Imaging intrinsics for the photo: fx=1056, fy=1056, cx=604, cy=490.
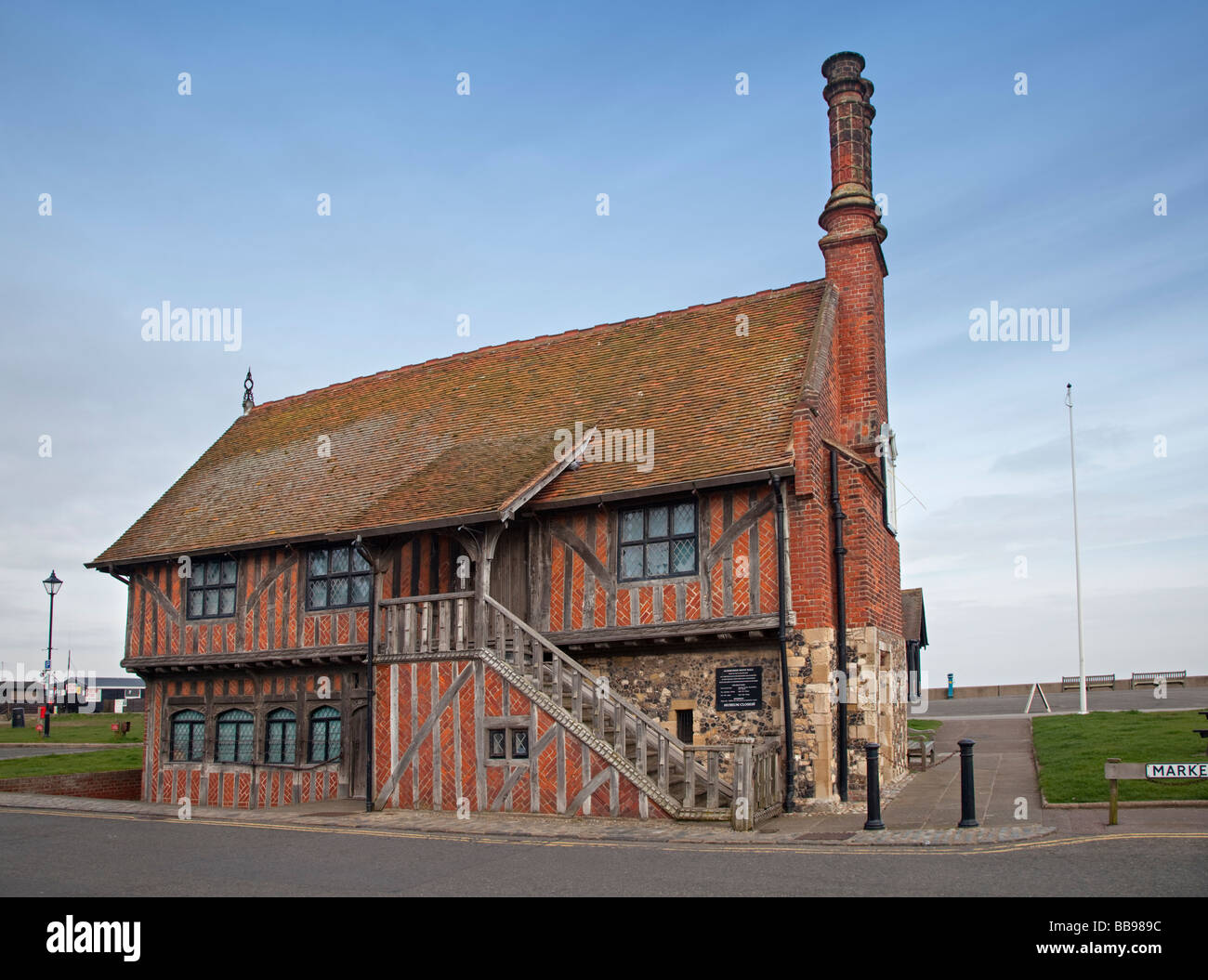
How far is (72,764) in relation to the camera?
24.1 metres

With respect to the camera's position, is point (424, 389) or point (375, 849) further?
point (424, 389)

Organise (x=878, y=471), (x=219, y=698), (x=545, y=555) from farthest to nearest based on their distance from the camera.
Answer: (x=219, y=698)
(x=878, y=471)
(x=545, y=555)

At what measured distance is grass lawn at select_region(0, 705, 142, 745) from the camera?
1314 inches

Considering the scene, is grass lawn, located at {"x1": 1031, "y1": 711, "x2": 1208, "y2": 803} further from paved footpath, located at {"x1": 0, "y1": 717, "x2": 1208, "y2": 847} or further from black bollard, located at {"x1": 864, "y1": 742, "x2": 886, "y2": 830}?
black bollard, located at {"x1": 864, "y1": 742, "x2": 886, "y2": 830}

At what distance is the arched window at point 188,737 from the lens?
2091 centimetres

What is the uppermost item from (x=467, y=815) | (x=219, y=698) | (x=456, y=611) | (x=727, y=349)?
(x=727, y=349)

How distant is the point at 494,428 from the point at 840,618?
7492 millimetres

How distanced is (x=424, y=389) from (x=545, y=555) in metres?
7.42

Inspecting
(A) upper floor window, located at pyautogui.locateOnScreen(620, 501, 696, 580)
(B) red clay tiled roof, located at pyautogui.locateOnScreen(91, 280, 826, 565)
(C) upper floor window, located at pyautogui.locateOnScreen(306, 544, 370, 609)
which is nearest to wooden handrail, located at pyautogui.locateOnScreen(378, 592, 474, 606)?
(B) red clay tiled roof, located at pyautogui.locateOnScreen(91, 280, 826, 565)

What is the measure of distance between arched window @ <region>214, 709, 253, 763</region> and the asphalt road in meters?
7.26

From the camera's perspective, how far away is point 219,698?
20656mm
